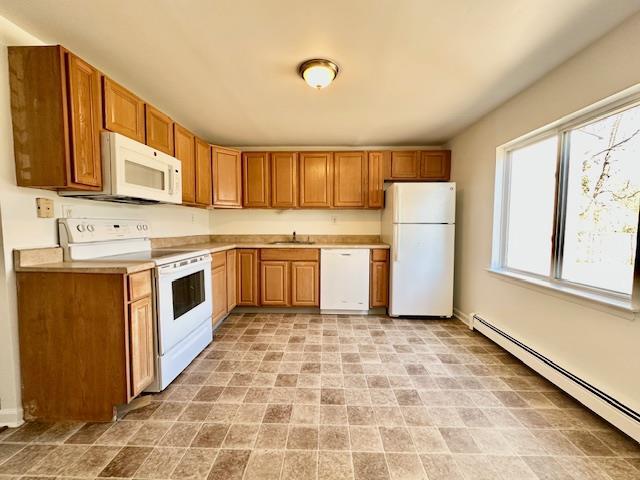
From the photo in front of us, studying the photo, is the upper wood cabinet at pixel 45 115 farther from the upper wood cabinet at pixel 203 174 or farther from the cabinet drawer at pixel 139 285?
the upper wood cabinet at pixel 203 174

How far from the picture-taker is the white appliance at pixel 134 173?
172 cm

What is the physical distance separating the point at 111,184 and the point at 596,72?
123 inches

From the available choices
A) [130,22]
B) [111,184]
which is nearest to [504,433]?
[111,184]

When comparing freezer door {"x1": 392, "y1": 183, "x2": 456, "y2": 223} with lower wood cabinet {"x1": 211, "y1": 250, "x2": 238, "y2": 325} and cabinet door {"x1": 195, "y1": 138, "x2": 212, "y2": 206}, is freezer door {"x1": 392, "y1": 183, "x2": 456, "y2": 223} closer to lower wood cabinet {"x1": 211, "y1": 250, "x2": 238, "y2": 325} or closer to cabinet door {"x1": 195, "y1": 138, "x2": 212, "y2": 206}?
lower wood cabinet {"x1": 211, "y1": 250, "x2": 238, "y2": 325}

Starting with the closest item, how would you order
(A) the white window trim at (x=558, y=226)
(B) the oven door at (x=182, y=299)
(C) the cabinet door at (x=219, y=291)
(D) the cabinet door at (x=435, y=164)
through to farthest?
(A) the white window trim at (x=558, y=226)
(B) the oven door at (x=182, y=299)
(C) the cabinet door at (x=219, y=291)
(D) the cabinet door at (x=435, y=164)

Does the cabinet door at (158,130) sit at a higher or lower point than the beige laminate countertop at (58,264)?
higher

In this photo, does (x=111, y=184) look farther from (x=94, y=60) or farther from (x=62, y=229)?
(x=94, y=60)

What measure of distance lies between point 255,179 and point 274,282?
1.45m

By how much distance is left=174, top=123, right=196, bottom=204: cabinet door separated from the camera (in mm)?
2607

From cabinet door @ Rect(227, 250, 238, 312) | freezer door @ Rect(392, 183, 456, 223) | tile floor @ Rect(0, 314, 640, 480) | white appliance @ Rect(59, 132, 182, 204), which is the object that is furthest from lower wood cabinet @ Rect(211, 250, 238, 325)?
freezer door @ Rect(392, 183, 456, 223)

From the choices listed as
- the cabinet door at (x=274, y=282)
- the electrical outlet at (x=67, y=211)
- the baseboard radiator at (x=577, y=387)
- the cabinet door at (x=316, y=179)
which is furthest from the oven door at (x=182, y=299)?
the baseboard radiator at (x=577, y=387)

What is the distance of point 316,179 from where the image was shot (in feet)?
12.1

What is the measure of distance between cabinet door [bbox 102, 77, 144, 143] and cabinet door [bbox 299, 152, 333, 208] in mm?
1985

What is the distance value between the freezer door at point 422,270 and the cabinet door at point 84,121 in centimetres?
283
